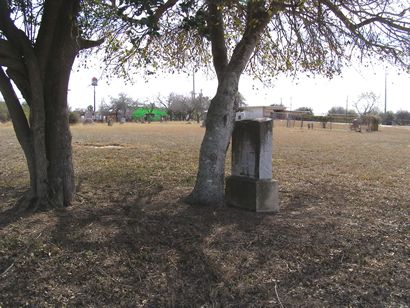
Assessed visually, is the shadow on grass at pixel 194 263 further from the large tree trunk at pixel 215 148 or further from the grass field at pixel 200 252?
the large tree trunk at pixel 215 148

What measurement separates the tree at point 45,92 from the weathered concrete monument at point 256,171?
2.58 metres

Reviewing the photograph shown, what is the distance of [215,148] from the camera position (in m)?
6.82

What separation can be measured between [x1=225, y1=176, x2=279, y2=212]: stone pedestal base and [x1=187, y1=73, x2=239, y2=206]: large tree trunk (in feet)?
1.12

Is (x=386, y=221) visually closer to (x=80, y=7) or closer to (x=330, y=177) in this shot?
(x=330, y=177)

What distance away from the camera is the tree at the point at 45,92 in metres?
6.21

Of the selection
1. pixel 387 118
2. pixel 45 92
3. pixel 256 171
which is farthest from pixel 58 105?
pixel 387 118

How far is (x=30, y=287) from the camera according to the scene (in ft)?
13.2

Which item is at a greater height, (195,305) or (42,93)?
(42,93)

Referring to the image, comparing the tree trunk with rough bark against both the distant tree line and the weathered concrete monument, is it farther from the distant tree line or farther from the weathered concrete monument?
the distant tree line

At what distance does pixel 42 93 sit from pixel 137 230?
2.42m

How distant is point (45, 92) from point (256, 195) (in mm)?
3399

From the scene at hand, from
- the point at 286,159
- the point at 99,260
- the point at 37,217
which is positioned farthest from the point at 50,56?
the point at 286,159

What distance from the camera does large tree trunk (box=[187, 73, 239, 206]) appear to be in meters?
6.81

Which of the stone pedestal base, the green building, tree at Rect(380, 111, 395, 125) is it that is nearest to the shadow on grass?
the stone pedestal base
